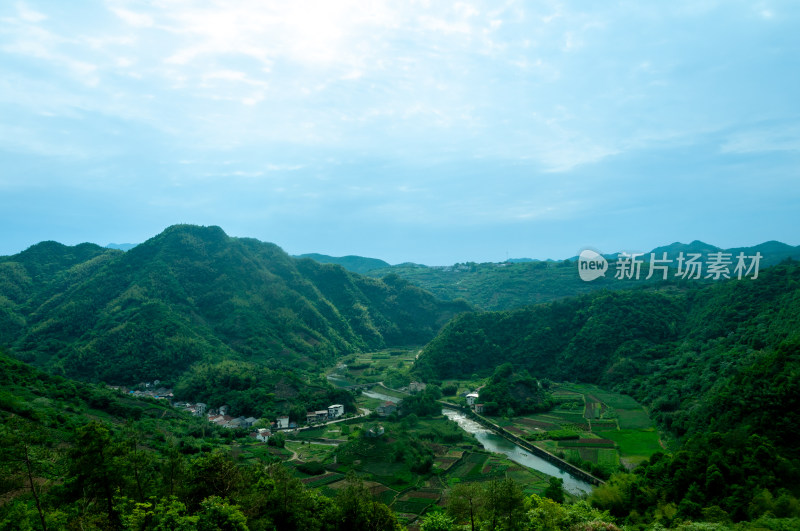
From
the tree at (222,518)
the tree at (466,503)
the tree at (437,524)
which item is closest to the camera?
the tree at (222,518)

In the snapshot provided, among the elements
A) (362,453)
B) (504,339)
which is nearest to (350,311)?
(504,339)

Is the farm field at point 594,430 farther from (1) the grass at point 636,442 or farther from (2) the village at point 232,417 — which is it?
(2) the village at point 232,417

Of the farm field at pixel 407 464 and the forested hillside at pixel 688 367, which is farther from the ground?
the forested hillside at pixel 688 367

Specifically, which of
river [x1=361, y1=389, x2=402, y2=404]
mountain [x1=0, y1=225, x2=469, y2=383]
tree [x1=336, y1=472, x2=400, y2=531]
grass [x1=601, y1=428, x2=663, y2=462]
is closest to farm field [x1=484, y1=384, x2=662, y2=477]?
grass [x1=601, y1=428, x2=663, y2=462]

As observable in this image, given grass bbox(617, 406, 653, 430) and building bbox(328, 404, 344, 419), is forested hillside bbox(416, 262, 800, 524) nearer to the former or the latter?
grass bbox(617, 406, 653, 430)

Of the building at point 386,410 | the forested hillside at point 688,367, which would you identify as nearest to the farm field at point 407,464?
the building at point 386,410

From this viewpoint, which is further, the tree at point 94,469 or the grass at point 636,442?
the grass at point 636,442

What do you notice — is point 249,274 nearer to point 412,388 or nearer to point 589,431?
point 412,388
